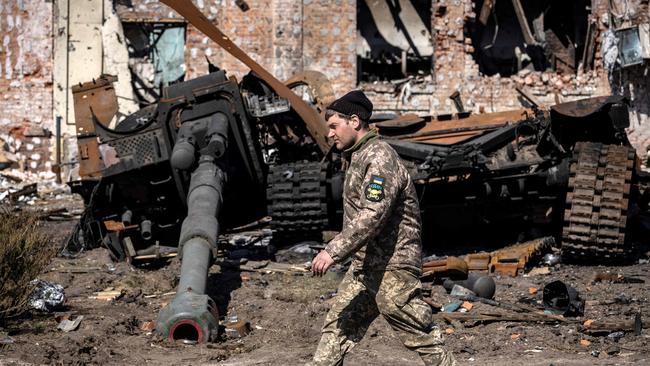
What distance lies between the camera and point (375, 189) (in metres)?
5.55

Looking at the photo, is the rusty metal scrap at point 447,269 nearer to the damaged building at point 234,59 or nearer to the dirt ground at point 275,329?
the dirt ground at point 275,329

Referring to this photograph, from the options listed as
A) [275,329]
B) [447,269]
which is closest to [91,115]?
[447,269]

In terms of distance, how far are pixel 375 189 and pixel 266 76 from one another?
8.04 metres

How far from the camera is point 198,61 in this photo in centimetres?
2230

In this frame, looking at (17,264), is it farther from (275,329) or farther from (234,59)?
(234,59)

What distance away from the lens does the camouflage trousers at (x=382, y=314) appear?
5.69 metres

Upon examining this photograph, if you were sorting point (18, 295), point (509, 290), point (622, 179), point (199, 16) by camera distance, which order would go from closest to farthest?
point (18, 295), point (509, 290), point (622, 179), point (199, 16)

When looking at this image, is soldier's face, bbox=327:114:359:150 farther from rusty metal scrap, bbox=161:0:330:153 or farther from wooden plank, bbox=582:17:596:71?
wooden plank, bbox=582:17:596:71

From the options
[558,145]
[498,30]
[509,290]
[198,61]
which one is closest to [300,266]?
[509,290]

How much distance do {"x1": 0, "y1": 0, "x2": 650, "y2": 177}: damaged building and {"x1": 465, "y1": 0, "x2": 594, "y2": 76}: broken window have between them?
98 centimetres

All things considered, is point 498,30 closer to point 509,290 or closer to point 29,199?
point 29,199

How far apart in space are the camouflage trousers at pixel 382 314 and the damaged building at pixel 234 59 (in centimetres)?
1646

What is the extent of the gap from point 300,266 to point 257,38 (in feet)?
37.0

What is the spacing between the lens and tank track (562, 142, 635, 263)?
11.1 metres
